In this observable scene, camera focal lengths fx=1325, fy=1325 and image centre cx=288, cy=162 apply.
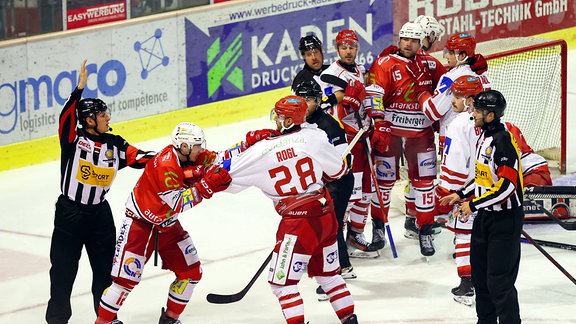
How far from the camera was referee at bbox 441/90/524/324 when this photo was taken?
6.71m

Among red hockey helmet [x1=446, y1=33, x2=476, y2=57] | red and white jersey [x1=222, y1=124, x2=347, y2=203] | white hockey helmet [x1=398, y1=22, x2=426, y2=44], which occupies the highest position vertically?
white hockey helmet [x1=398, y1=22, x2=426, y2=44]

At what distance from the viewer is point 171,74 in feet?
38.8

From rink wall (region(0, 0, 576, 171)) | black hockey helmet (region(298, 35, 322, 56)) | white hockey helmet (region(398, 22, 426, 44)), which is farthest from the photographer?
rink wall (region(0, 0, 576, 171))

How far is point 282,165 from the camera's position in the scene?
22.1 ft

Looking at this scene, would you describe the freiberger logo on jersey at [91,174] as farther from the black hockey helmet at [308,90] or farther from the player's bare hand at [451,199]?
the player's bare hand at [451,199]

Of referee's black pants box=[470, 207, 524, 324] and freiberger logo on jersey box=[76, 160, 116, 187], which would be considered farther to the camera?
freiberger logo on jersey box=[76, 160, 116, 187]

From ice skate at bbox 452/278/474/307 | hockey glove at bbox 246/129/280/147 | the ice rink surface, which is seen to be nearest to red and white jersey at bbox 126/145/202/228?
hockey glove at bbox 246/129/280/147

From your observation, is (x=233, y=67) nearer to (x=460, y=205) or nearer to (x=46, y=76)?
(x=46, y=76)

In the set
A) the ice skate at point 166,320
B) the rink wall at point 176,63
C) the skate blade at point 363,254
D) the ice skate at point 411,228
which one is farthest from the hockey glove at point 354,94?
the rink wall at point 176,63

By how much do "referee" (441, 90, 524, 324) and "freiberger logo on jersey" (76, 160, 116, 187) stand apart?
196 cm

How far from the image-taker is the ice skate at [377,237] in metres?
8.88

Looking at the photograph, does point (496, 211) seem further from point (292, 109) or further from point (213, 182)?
point (213, 182)

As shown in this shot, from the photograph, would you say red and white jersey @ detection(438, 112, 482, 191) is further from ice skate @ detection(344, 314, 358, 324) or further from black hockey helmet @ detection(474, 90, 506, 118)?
ice skate @ detection(344, 314, 358, 324)

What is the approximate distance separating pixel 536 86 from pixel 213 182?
5.22 m
